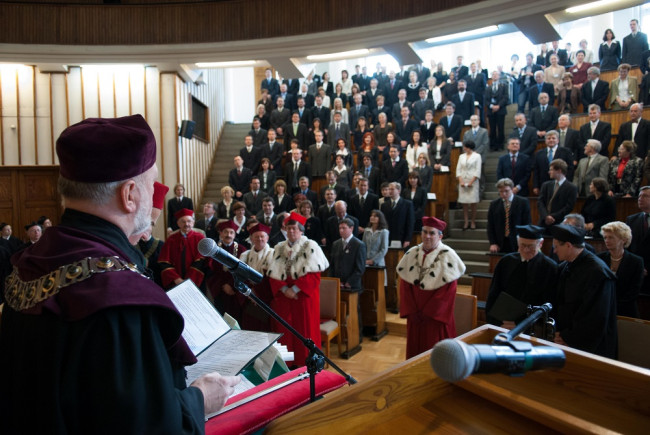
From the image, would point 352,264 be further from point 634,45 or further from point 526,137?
point 634,45

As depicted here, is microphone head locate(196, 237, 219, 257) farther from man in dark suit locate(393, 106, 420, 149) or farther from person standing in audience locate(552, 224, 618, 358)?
man in dark suit locate(393, 106, 420, 149)

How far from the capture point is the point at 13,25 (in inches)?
333

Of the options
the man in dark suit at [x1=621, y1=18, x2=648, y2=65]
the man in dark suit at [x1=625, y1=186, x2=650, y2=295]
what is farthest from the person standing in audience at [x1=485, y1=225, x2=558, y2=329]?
the man in dark suit at [x1=621, y1=18, x2=648, y2=65]

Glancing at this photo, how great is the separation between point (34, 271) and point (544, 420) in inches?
45.6

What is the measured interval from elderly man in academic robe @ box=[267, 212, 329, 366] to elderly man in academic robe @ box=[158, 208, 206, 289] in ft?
2.88

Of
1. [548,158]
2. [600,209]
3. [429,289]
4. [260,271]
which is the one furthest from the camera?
[548,158]

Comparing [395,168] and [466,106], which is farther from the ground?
[466,106]

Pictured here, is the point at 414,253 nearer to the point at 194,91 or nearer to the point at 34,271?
the point at 34,271

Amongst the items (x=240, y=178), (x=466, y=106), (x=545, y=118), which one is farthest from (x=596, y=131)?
(x=240, y=178)

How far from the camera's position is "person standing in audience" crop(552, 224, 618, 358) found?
10.3 ft

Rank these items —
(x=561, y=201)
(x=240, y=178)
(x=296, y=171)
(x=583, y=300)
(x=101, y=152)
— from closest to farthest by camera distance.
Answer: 1. (x=101, y=152)
2. (x=583, y=300)
3. (x=561, y=201)
4. (x=296, y=171)
5. (x=240, y=178)

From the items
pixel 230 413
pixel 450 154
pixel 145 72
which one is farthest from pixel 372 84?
pixel 230 413

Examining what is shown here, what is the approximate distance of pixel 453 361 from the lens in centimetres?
68

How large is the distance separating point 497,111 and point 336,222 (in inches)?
199
